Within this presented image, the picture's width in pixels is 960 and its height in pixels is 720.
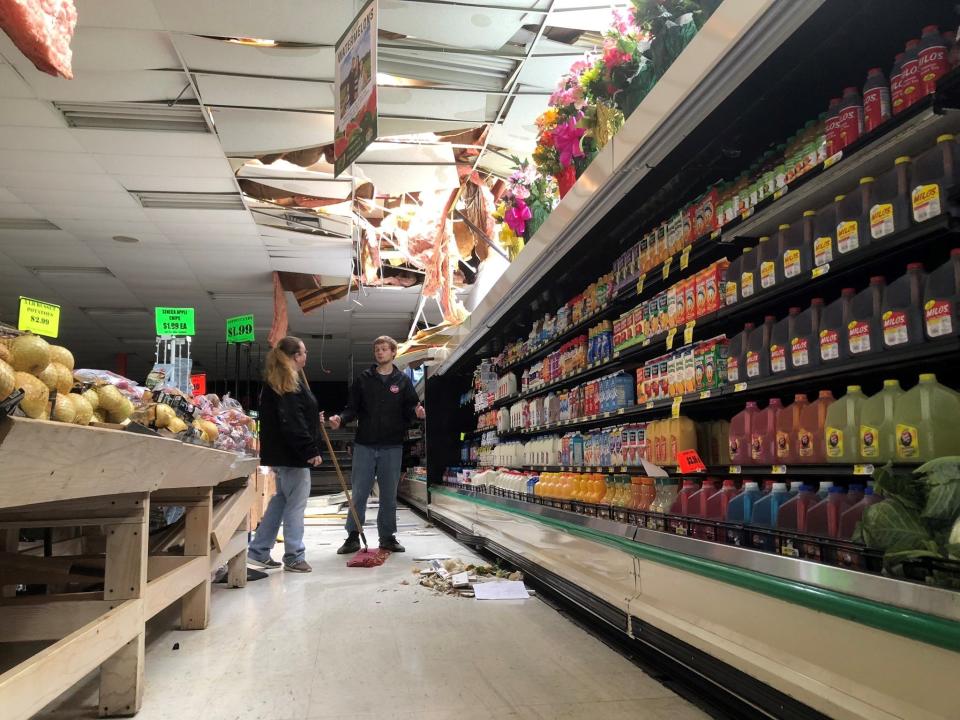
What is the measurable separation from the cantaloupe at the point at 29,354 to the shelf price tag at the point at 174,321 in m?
4.55

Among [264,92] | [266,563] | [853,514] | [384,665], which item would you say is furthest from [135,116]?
[853,514]

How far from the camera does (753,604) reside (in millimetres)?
1950

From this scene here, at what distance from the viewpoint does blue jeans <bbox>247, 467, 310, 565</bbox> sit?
4809 millimetres

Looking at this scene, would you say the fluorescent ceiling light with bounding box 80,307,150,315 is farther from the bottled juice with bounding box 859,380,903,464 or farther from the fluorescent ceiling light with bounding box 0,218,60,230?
the bottled juice with bounding box 859,380,903,464

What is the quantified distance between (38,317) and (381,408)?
295cm

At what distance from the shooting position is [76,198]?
6.95 meters

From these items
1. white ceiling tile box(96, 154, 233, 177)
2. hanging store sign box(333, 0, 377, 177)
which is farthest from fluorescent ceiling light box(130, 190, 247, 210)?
hanging store sign box(333, 0, 377, 177)

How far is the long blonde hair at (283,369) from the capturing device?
4.80 m

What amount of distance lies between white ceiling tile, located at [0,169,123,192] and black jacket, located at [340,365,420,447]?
10.0 ft

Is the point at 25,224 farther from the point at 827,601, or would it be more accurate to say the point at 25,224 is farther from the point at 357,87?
the point at 827,601

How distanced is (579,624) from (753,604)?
4.72 ft

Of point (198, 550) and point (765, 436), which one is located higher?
point (765, 436)

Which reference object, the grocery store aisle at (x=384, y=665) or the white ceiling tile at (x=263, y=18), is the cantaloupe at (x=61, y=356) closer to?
the grocery store aisle at (x=384, y=665)

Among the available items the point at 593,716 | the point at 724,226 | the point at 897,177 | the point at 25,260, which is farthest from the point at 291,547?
the point at 25,260
